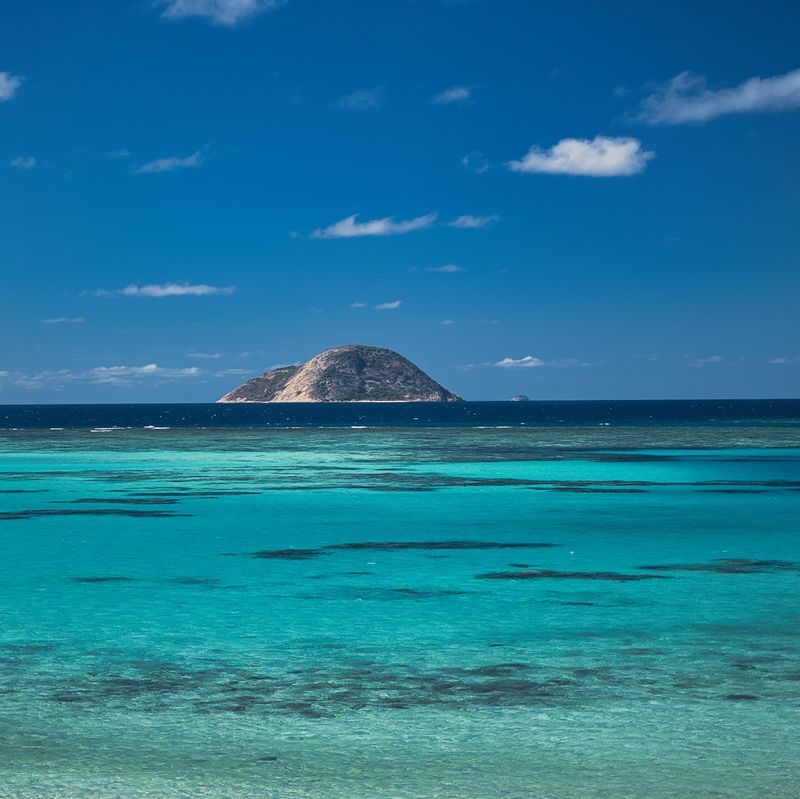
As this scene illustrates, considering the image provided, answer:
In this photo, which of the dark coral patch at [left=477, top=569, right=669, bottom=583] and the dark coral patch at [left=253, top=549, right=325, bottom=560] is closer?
the dark coral patch at [left=477, top=569, right=669, bottom=583]

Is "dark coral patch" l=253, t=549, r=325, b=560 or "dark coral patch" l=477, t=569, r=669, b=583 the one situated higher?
"dark coral patch" l=253, t=549, r=325, b=560

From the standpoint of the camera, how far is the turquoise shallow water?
33.9ft

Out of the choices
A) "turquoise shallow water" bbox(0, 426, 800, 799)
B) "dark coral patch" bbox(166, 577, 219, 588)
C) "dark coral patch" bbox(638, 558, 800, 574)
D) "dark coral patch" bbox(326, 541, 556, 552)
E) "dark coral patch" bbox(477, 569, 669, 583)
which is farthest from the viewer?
"dark coral patch" bbox(326, 541, 556, 552)

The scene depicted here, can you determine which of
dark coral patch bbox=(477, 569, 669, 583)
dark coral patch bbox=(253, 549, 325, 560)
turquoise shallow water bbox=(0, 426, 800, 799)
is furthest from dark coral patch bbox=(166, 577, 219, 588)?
dark coral patch bbox=(477, 569, 669, 583)

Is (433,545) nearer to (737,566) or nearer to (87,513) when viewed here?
(737,566)

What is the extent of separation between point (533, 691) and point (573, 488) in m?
33.8

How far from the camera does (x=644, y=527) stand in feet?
106

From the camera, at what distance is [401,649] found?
51.8 feet

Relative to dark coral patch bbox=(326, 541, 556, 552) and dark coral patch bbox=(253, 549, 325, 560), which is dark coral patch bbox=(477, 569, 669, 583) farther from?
dark coral patch bbox=(253, 549, 325, 560)

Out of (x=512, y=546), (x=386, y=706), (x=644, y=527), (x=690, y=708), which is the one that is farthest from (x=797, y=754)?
(x=644, y=527)

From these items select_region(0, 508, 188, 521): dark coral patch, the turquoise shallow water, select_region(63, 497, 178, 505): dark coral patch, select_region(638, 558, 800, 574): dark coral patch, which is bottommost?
select_region(638, 558, 800, 574): dark coral patch

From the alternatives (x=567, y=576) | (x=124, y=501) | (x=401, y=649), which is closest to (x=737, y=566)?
(x=567, y=576)

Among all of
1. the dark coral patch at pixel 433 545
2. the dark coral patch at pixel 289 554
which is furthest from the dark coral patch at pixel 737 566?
the dark coral patch at pixel 289 554

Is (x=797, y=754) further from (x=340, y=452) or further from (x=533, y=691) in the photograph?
(x=340, y=452)
